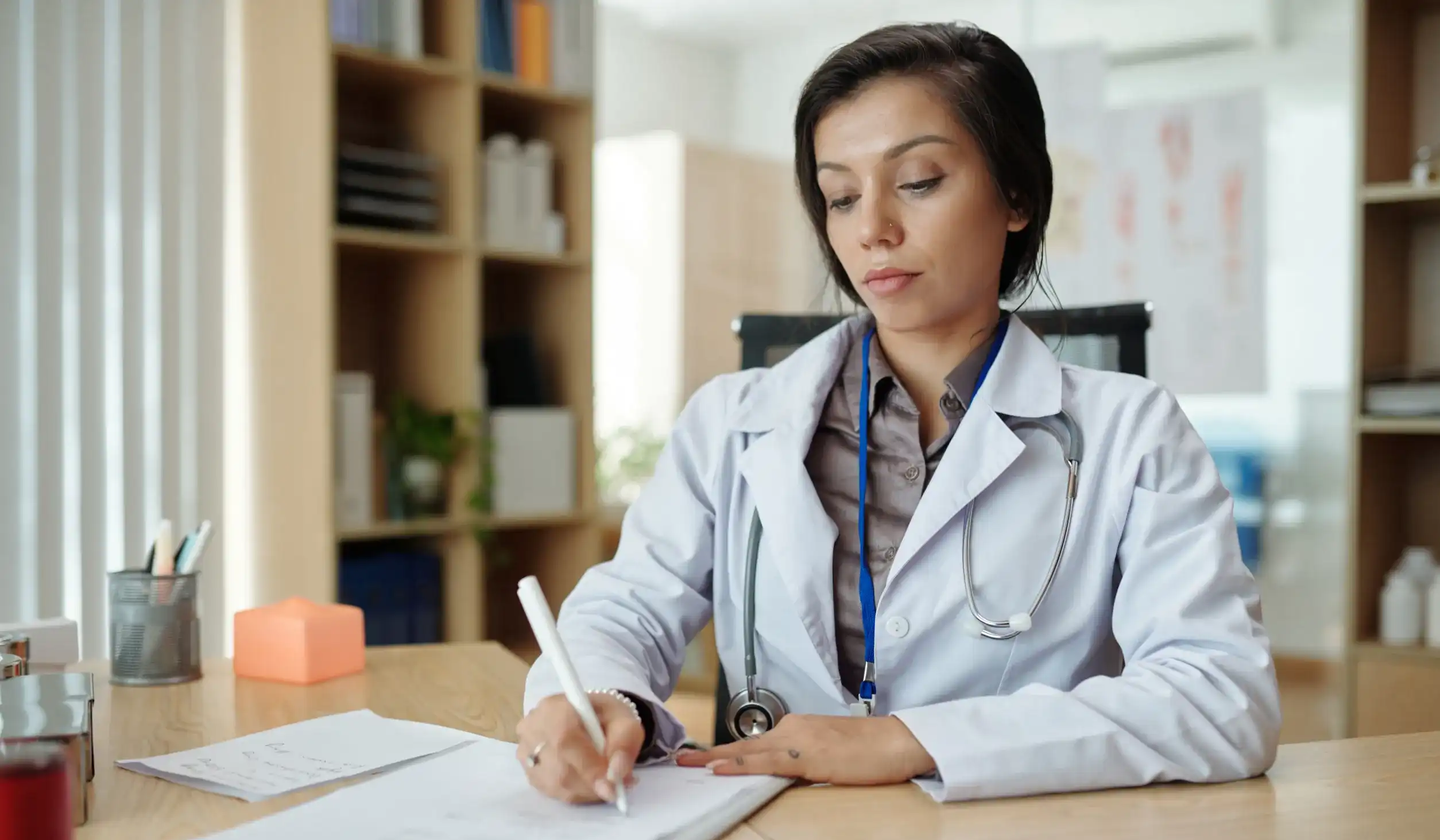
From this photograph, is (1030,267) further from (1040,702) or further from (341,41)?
(341,41)

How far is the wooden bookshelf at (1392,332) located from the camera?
2582mm

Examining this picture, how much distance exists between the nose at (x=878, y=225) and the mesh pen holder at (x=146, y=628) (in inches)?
33.5

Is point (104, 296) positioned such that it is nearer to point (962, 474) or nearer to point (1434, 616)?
point (962, 474)

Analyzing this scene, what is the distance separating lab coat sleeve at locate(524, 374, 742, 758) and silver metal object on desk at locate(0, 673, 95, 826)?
363 mm

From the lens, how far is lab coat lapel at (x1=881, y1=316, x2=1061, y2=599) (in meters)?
1.24

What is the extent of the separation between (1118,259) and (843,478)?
2.97m

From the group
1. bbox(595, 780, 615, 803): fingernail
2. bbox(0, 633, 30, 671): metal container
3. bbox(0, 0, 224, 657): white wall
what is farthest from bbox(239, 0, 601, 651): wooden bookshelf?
bbox(595, 780, 615, 803): fingernail

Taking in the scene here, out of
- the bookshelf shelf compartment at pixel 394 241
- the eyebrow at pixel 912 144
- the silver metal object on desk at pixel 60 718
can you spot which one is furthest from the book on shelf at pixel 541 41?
the silver metal object on desk at pixel 60 718

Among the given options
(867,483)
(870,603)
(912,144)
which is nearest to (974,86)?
(912,144)

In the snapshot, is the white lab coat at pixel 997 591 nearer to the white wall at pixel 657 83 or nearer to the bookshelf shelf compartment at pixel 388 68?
the bookshelf shelf compartment at pixel 388 68

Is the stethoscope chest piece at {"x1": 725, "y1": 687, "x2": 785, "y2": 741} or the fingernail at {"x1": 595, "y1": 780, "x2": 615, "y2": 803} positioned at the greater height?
the fingernail at {"x1": 595, "y1": 780, "x2": 615, "y2": 803}

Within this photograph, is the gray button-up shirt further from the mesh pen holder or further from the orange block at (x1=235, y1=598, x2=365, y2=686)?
the mesh pen holder

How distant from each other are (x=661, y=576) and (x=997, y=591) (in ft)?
1.18

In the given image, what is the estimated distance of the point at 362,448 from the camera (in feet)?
9.18
